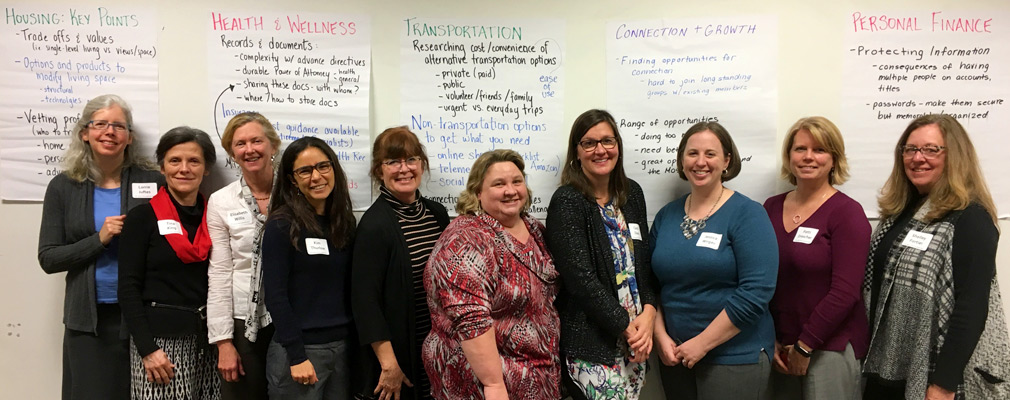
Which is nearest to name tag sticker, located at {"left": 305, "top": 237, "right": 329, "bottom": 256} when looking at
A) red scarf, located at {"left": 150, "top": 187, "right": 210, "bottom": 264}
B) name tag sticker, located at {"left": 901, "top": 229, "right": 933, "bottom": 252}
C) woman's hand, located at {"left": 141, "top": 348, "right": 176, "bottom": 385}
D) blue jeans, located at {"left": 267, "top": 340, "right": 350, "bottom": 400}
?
blue jeans, located at {"left": 267, "top": 340, "right": 350, "bottom": 400}

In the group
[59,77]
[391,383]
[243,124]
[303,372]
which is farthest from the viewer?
[59,77]

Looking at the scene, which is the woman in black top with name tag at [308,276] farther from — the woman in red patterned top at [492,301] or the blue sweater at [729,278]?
the blue sweater at [729,278]

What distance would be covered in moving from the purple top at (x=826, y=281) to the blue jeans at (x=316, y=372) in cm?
173

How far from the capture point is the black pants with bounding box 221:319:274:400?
201 centimetres

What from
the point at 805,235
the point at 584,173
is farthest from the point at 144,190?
the point at 805,235

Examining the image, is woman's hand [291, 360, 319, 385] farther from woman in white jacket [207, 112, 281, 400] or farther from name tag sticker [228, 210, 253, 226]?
name tag sticker [228, 210, 253, 226]

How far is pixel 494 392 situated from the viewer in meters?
1.65

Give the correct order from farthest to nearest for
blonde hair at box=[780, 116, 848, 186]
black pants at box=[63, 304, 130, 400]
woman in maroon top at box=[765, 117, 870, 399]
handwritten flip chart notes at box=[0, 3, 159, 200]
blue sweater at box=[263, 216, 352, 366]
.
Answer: handwritten flip chart notes at box=[0, 3, 159, 200]
black pants at box=[63, 304, 130, 400]
blonde hair at box=[780, 116, 848, 186]
woman in maroon top at box=[765, 117, 870, 399]
blue sweater at box=[263, 216, 352, 366]

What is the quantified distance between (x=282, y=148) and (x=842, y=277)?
7.93 ft

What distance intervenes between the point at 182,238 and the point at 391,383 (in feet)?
3.22

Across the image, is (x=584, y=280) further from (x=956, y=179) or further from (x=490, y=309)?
(x=956, y=179)

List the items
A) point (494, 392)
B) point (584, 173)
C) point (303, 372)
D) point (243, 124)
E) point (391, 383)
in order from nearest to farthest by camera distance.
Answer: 1. point (494, 392)
2. point (303, 372)
3. point (391, 383)
4. point (584, 173)
5. point (243, 124)

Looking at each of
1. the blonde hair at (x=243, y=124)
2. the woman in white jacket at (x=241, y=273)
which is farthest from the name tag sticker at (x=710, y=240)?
the blonde hair at (x=243, y=124)

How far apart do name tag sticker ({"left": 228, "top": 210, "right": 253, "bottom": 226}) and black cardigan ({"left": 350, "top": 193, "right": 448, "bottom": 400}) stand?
486 millimetres
